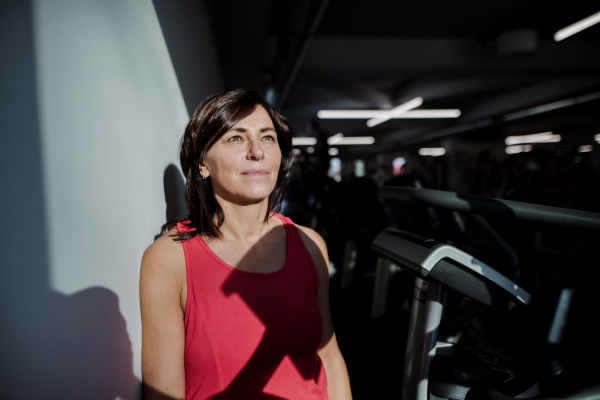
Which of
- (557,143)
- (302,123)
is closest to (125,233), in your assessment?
(302,123)

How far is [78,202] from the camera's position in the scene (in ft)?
1.76

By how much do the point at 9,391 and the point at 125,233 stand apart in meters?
0.36

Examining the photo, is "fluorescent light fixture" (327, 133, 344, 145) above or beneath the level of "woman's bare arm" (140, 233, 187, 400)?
above

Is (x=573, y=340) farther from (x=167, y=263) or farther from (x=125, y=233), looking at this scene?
(x=125, y=233)

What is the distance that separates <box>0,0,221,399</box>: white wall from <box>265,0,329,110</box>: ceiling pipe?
294 cm

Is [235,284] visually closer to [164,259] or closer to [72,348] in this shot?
[164,259]

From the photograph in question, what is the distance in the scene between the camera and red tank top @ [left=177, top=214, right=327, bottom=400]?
2.91 ft

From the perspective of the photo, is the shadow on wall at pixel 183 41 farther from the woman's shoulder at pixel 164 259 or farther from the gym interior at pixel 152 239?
the woman's shoulder at pixel 164 259

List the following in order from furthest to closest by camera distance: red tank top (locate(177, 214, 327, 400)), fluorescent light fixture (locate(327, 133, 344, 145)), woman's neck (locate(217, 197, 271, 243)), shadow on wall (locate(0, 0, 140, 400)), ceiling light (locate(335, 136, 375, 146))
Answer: ceiling light (locate(335, 136, 375, 146)) < fluorescent light fixture (locate(327, 133, 344, 145)) < woman's neck (locate(217, 197, 271, 243)) < red tank top (locate(177, 214, 327, 400)) < shadow on wall (locate(0, 0, 140, 400))

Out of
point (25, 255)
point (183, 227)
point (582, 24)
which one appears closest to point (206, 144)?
point (183, 227)

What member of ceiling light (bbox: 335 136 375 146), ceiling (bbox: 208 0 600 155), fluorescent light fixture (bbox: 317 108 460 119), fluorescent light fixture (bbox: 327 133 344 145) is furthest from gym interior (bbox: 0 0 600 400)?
ceiling light (bbox: 335 136 375 146)

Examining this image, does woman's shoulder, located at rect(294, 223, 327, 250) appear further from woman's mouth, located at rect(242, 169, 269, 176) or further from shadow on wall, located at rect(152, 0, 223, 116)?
shadow on wall, located at rect(152, 0, 223, 116)

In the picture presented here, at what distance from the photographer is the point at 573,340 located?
5.33 feet

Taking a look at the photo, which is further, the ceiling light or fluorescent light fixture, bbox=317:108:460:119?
the ceiling light
